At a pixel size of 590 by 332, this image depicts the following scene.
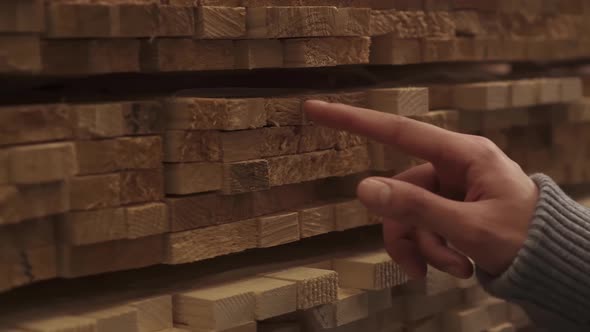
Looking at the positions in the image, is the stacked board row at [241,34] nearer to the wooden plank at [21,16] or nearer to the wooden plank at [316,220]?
the wooden plank at [21,16]

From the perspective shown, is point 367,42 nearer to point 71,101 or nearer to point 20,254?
point 71,101

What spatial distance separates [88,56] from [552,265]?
2.18ft

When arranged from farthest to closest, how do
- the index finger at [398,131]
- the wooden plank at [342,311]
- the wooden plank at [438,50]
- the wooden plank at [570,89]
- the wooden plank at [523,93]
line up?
1. the wooden plank at [570,89]
2. the wooden plank at [523,93]
3. the wooden plank at [438,50]
4. the wooden plank at [342,311]
5. the index finger at [398,131]

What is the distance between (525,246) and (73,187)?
1.93ft

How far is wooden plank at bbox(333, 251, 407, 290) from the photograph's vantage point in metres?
1.30

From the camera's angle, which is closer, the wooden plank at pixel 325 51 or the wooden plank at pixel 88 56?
the wooden plank at pixel 88 56

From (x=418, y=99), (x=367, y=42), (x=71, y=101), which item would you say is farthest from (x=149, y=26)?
(x=418, y=99)

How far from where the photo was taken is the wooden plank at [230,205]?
110cm

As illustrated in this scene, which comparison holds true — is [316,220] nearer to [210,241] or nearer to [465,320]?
[210,241]

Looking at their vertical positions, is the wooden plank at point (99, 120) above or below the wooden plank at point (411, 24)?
below

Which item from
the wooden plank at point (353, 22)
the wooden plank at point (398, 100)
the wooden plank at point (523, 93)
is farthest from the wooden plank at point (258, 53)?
the wooden plank at point (523, 93)

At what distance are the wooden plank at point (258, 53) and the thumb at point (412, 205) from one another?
239 millimetres

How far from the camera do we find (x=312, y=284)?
3.90 feet

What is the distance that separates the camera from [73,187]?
989mm
